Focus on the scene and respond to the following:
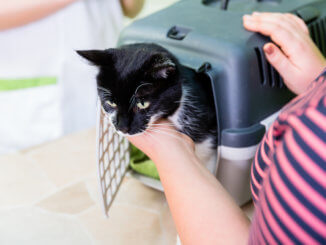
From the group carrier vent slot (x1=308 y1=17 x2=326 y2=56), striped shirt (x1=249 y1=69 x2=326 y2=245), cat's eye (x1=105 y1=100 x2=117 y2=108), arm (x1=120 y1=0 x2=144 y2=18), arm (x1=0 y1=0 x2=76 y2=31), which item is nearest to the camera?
striped shirt (x1=249 y1=69 x2=326 y2=245)

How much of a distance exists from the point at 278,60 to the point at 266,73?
0.13ft

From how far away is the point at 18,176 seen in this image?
3.27 feet

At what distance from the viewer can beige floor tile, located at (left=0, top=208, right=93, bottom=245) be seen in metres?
0.80

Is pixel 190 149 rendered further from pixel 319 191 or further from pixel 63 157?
pixel 63 157

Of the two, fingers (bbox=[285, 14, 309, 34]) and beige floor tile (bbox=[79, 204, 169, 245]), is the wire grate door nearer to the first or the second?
beige floor tile (bbox=[79, 204, 169, 245])

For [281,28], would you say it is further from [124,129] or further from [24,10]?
[24,10]

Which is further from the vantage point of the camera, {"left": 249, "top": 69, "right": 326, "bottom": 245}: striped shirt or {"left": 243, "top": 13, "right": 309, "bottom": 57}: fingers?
{"left": 243, "top": 13, "right": 309, "bottom": 57}: fingers

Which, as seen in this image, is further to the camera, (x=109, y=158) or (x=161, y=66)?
(x=109, y=158)

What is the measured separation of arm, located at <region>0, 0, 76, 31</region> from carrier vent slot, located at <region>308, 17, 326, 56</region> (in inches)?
32.2

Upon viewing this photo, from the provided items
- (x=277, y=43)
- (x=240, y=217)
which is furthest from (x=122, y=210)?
(x=277, y=43)

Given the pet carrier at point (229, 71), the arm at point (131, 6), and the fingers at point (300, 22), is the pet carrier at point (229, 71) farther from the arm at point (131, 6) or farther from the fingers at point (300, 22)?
the arm at point (131, 6)

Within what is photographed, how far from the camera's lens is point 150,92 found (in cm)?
74

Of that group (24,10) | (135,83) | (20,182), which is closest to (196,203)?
(135,83)

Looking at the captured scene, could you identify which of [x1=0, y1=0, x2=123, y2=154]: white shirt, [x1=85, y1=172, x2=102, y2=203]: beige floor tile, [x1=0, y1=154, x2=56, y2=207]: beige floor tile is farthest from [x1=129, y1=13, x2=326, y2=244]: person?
[x1=0, y1=0, x2=123, y2=154]: white shirt
